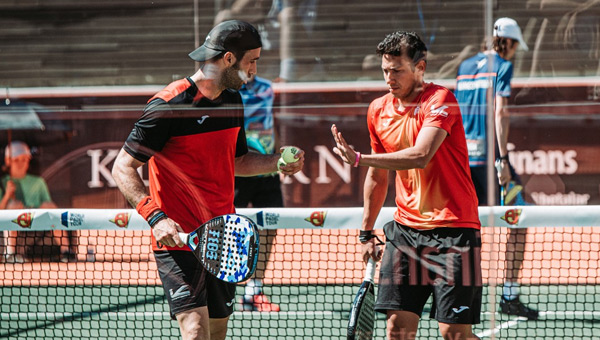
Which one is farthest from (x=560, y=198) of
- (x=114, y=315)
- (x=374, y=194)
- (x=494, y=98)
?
(x=114, y=315)

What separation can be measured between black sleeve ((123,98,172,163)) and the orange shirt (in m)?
0.90

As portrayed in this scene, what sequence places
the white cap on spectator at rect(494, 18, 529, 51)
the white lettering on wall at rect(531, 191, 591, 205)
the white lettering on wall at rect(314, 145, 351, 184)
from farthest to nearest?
the white lettering on wall at rect(314, 145, 351, 184) → the white lettering on wall at rect(531, 191, 591, 205) → the white cap on spectator at rect(494, 18, 529, 51)

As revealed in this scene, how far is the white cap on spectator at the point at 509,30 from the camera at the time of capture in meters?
4.16

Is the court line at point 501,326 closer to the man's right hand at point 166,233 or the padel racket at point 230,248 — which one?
the padel racket at point 230,248

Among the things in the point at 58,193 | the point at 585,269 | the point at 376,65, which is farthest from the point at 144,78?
the point at 585,269

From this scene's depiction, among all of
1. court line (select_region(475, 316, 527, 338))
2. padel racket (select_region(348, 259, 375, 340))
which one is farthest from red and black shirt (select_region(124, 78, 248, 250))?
court line (select_region(475, 316, 527, 338))

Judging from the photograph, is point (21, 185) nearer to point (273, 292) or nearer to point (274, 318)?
point (274, 318)

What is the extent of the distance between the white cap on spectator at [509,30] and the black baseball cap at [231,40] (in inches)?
58.3

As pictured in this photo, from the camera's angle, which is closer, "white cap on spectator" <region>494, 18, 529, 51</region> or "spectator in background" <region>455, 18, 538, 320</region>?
"spectator in background" <region>455, 18, 538, 320</region>

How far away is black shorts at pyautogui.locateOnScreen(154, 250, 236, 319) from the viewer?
3.14m

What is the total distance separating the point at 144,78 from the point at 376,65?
1099 mm

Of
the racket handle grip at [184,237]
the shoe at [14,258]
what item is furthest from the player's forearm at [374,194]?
the shoe at [14,258]

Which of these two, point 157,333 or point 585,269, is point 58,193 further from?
point 585,269

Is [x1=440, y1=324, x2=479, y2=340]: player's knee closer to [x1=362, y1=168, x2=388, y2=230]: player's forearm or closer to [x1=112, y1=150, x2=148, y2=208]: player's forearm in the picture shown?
[x1=362, y1=168, x2=388, y2=230]: player's forearm
